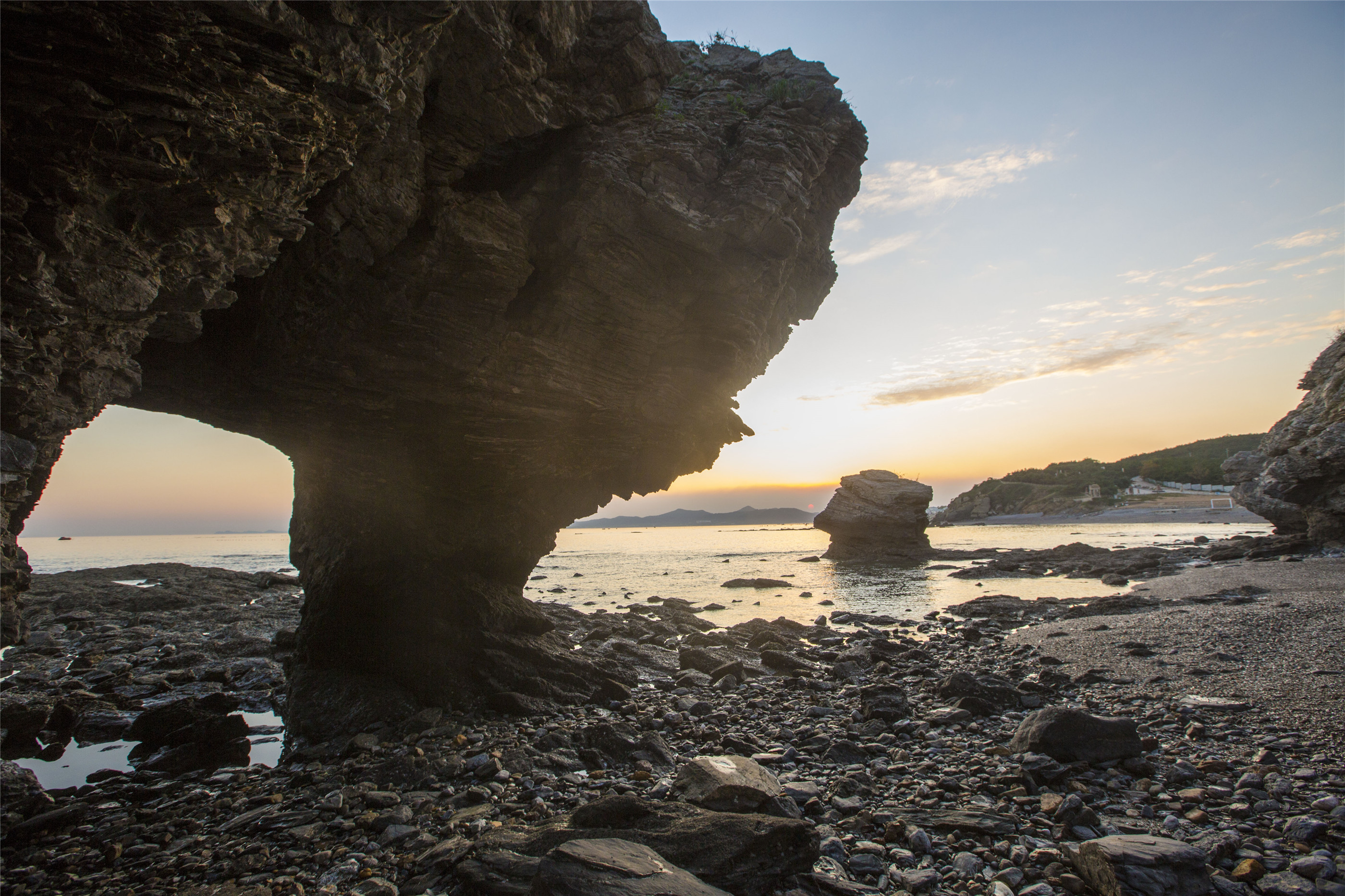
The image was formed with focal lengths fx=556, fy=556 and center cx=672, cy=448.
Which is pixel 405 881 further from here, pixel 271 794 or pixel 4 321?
pixel 4 321

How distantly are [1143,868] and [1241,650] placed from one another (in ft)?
45.6

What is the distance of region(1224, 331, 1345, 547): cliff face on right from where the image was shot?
35875 mm

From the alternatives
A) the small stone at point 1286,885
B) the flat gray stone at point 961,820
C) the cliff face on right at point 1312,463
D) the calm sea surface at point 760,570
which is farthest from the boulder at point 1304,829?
the cliff face on right at point 1312,463

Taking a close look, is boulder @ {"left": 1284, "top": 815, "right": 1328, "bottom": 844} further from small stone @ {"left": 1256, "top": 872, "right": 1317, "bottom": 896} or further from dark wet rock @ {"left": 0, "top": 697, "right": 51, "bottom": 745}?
dark wet rock @ {"left": 0, "top": 697, "right": 51, "bottom": 745}

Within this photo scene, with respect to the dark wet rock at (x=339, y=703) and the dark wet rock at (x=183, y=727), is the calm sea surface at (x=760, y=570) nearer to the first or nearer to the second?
the dark wet rock at (x=339, y=703)

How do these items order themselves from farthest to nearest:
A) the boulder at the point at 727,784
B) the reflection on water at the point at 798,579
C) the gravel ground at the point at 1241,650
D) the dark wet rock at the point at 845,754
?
the reflection on water at the point at 798,579, the gravel ground at the point at 1241,650, the dark wet rock at the point at 845,754, the boulder at the point at 727,784

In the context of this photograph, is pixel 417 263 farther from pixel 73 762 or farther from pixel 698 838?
pixel 73 762

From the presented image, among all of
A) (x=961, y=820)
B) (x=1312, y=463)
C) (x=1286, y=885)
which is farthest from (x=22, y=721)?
(x=1312, y=463)

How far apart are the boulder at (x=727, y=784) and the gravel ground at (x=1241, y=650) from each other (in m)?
9.03

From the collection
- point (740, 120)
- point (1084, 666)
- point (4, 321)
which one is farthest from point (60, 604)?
Answer: point (1084, 666)

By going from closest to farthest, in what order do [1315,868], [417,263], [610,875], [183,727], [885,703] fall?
[610,875] < [1315,868] < [417,263] < [183,727] < [885,703]

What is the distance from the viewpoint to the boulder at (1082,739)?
8547 mm

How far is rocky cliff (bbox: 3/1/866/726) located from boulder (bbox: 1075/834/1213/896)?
10124 mm

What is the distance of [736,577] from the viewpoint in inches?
1909
